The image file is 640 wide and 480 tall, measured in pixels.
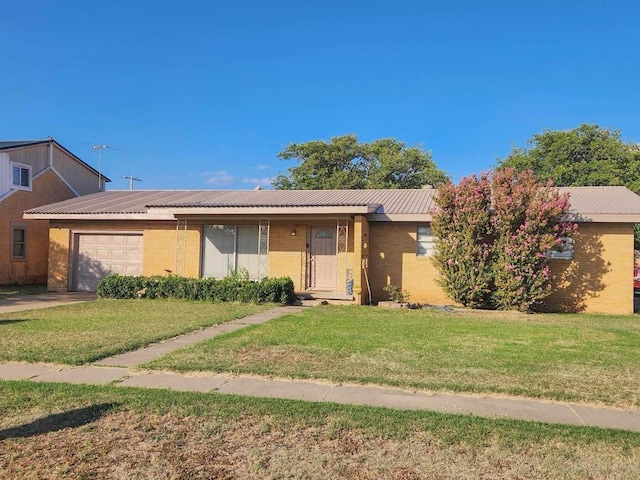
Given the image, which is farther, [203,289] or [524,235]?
[203,289]

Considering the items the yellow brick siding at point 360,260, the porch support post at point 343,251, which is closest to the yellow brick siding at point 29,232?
the porch support post at point 343,251

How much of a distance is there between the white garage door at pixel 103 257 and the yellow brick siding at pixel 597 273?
48.4 feet

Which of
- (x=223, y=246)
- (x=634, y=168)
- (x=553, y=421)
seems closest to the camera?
(x=553, y=421)

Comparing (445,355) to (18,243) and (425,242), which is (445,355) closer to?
(425,242)

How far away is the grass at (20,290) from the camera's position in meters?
18.5

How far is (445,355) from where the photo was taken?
8305 millimetres

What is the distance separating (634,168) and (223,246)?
27885 mm

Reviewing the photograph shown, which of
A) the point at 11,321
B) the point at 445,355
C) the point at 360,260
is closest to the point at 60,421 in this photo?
the point at 445,355

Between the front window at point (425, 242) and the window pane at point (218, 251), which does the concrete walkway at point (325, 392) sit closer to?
the window pane at point (218, 251)

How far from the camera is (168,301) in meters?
16.1

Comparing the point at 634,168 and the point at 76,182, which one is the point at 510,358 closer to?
the point at 76,182

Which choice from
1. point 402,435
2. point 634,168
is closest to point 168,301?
point 402,435

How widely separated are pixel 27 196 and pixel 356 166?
26.4 metres

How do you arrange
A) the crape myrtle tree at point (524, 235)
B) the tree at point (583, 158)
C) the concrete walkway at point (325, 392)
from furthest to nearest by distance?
1. the tree at point (583, 158)
2. the crape myrtle tree at point (524, 235)
3. the concrete walkway at point (325, 392)
